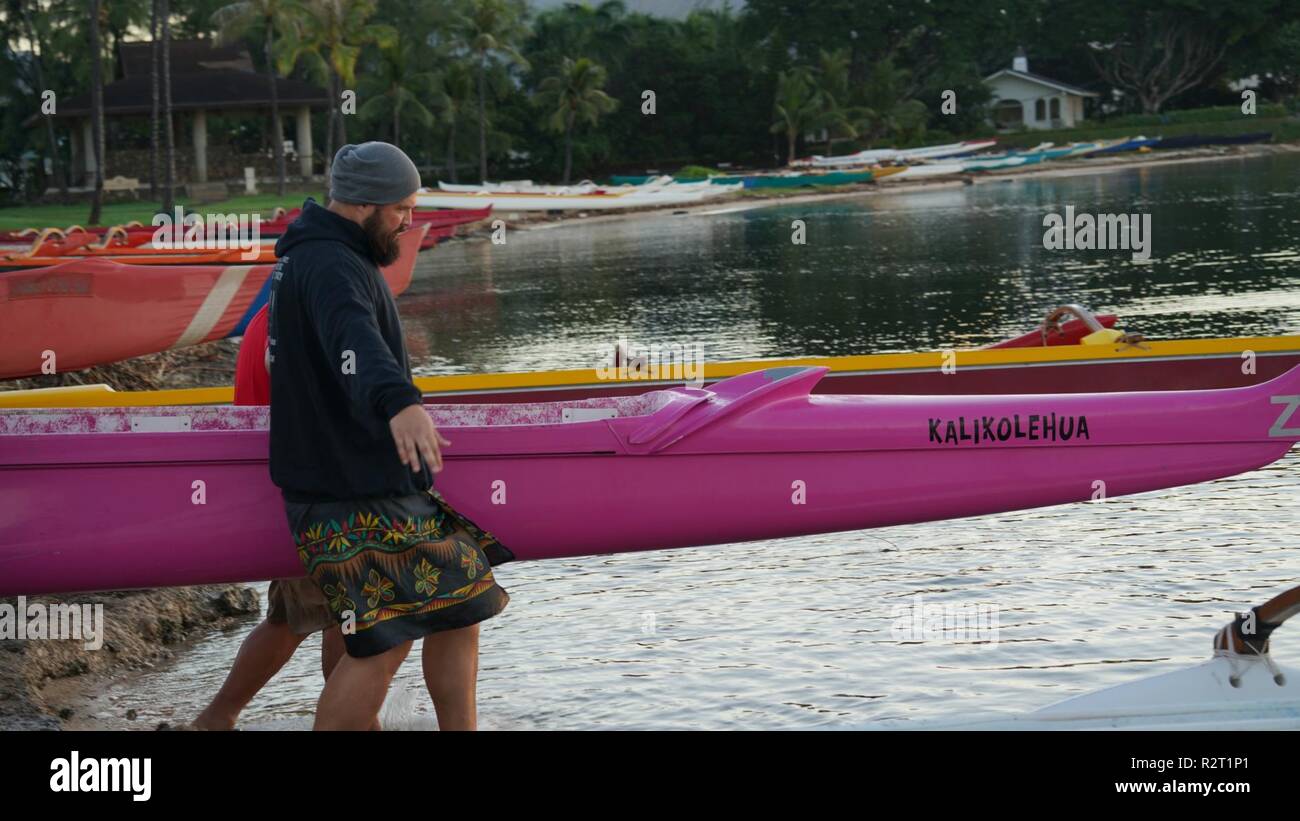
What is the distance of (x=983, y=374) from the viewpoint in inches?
335

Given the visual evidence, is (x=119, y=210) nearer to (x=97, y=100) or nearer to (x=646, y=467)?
(x=97, y=100)

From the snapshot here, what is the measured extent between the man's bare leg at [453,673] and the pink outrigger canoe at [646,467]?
0.86 metres

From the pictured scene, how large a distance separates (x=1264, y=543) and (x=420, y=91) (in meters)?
52.0

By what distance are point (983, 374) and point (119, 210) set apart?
3907 cm

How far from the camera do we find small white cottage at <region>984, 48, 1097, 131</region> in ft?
268

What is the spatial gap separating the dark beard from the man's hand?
1.82 feet

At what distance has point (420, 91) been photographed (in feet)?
186

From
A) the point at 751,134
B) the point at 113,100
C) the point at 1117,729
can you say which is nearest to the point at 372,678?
the point at 1117,729

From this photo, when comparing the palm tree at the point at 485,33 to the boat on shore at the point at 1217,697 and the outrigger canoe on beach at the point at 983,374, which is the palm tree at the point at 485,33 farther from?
the boat on shore at the point at 1217,697

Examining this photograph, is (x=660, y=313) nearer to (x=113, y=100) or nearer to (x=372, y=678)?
(x=372, y=678)

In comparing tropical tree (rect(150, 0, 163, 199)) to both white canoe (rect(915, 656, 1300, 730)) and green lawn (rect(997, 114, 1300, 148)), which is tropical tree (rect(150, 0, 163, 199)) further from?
green lawn (rect(997, 114, 1300, 148))

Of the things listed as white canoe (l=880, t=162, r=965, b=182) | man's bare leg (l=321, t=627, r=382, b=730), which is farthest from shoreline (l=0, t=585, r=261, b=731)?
white canoe (l=880, t=162, r=965, b=182)

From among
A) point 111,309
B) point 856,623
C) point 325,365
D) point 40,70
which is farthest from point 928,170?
point 325,365

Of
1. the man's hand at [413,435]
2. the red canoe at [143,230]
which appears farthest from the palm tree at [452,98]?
the man's hand at [413,435]
